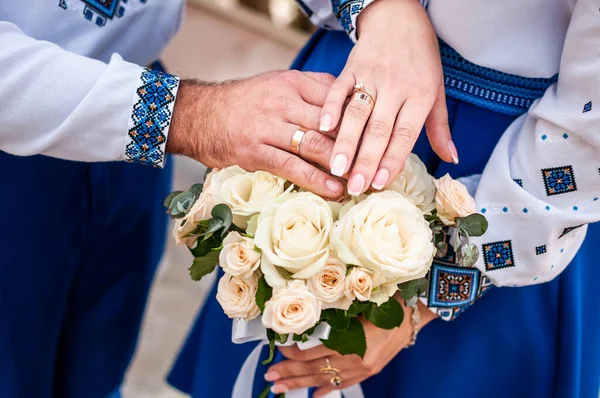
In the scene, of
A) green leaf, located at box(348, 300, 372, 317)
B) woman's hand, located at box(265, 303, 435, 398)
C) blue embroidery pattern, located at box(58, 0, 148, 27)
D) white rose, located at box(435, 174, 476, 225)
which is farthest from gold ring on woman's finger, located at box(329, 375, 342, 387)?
blue embroidery pattern, located at box(58, 0, 148, 27)

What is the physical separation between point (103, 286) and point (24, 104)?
26.7 inches

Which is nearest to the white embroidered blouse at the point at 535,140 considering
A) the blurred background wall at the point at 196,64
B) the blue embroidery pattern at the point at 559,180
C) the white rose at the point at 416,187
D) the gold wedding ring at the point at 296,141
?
the blue embroidery pattern at the point at 559,180

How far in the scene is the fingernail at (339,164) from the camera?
34.3 inches

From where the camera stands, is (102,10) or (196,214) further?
(102,10)

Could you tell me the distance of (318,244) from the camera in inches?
31.9

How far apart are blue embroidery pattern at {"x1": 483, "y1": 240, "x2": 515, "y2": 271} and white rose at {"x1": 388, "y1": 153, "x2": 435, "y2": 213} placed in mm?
143

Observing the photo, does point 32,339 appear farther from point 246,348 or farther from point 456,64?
point 456,64

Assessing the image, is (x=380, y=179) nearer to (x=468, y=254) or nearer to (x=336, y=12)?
(x=468, y=254)

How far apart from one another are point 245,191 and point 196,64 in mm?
3068

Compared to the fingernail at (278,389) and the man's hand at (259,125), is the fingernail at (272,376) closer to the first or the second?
the fingernail at (278,389)

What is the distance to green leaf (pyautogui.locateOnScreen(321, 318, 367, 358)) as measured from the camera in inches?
35.4

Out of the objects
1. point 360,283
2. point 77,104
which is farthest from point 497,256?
point 77,104

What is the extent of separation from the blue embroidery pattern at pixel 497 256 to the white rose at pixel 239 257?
377 millimetres

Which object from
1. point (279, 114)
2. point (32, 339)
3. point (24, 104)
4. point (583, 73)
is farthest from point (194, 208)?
point (32, 339)
